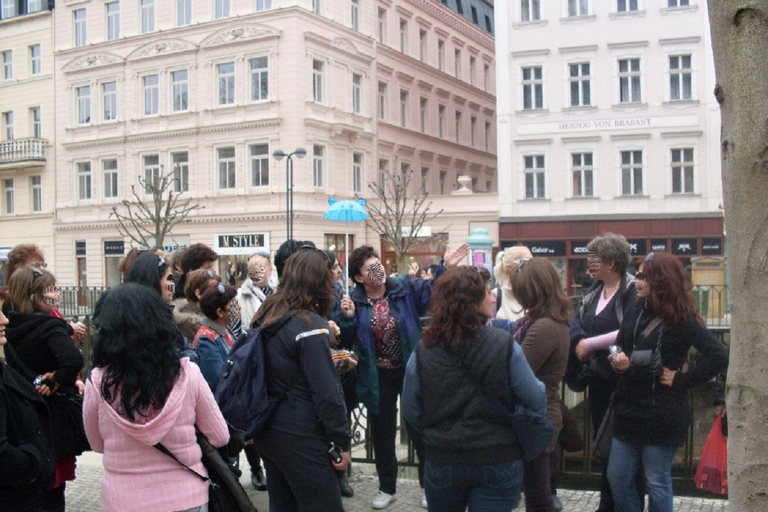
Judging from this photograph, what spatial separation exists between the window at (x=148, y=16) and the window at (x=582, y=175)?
2034 centimetres

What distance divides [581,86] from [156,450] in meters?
33.1

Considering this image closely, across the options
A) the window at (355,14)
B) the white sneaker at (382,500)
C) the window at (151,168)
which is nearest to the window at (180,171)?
the window at (151,168)

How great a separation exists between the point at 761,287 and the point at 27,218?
4512cm

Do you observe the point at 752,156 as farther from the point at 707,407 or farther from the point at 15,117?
the point at 15,117

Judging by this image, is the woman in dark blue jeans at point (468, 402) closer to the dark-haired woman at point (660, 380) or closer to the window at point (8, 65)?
the dark-haired woman at point (660, 380)

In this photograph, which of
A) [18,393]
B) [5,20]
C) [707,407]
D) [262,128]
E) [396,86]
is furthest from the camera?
[5,20]

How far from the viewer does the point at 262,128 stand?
3625 centimetres

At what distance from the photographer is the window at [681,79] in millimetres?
33125

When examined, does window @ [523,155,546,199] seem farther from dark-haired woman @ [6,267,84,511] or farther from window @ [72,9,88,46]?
dark-haired woman @ [6,267,84,511]

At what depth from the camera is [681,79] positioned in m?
33.2

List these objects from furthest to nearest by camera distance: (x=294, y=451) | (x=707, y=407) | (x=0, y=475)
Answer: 1. (x=707, y=407)
2. (x=294, y=451)
3. (x=0, y=475)

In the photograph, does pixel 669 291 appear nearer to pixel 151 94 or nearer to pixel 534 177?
pixel 534 177

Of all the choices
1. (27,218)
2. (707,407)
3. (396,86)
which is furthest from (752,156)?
(27,218)

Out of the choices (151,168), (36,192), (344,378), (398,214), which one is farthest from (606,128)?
(344,378)
